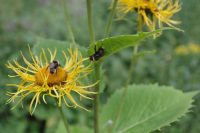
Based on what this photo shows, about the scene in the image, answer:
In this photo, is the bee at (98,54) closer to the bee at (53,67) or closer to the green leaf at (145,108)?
the bee at (53,67)

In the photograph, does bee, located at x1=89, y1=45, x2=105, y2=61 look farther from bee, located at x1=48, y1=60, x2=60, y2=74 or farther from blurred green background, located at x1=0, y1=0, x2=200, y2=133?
blurred green background, located at x1=0, y1=0, x2=200, y2=133

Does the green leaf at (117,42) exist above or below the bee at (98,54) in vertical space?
above

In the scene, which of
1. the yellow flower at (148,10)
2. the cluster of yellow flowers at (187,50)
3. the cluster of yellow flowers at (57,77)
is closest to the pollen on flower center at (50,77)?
the cluster of yellow flowers at (57,77)

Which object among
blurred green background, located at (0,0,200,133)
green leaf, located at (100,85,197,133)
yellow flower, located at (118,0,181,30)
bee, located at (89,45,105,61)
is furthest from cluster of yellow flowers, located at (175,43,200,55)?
bee, located at (89,45,105,61)

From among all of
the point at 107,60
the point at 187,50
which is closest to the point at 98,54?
the point at 187,50

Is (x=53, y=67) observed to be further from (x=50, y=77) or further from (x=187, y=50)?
(x=187, y=50)

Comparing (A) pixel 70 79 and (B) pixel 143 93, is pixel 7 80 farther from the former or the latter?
(A) pixel 70 79

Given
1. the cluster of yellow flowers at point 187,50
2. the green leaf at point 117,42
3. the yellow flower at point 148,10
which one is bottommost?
the cluster of yellow flowers at point 187,50
